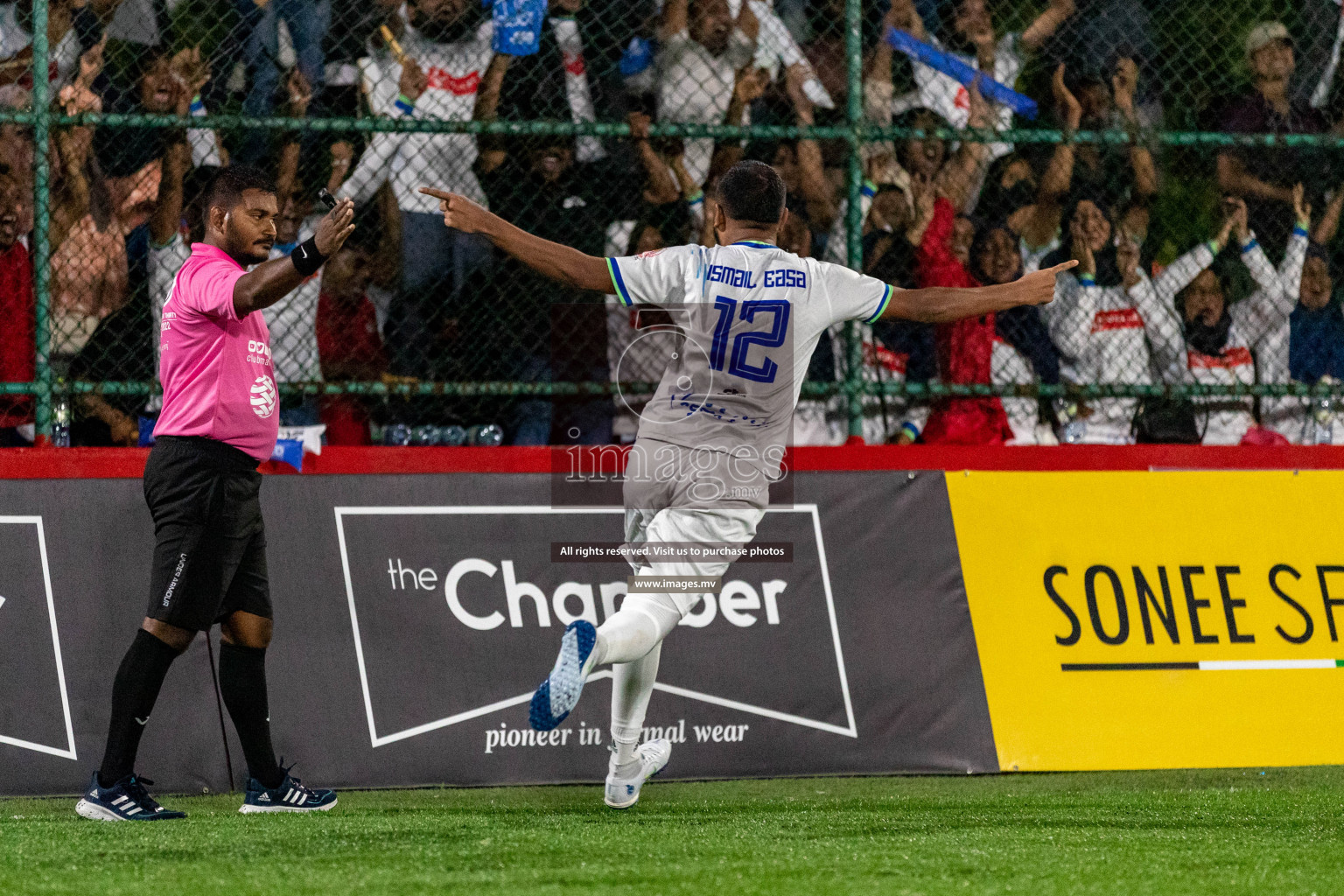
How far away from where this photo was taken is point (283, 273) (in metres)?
4.68

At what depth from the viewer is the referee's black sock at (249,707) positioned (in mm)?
5277

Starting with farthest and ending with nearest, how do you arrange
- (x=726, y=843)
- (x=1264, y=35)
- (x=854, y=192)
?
(x=1264, y=35) → (x=854, y=192) → (x=726, y=843)

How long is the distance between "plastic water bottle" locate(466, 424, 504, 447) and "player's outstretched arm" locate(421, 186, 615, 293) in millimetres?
1893

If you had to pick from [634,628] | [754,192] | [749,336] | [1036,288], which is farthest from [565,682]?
[1036,288]

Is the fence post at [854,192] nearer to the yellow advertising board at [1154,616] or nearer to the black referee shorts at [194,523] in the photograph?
the yellow advertising board at [1154,616]

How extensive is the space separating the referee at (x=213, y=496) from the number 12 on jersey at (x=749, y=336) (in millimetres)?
1368

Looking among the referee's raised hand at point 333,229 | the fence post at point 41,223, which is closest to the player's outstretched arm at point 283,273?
the referee's raised hand at point 333,229

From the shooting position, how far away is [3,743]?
5.72 metres

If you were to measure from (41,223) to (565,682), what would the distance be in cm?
325

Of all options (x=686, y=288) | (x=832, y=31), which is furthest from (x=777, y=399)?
(x=832, y=31)

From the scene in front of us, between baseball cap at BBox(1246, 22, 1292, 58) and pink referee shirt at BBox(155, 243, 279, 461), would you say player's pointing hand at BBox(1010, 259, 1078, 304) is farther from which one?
baseball cap at BBox(1246, 22, 1292, 58)

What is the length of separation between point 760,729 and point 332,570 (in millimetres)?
1827

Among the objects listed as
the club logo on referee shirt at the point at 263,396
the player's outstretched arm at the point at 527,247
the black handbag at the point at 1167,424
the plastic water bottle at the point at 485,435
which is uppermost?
the player's outstretched arm at the point at 527,247

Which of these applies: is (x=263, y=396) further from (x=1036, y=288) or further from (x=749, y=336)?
(x=1036, y=288)
